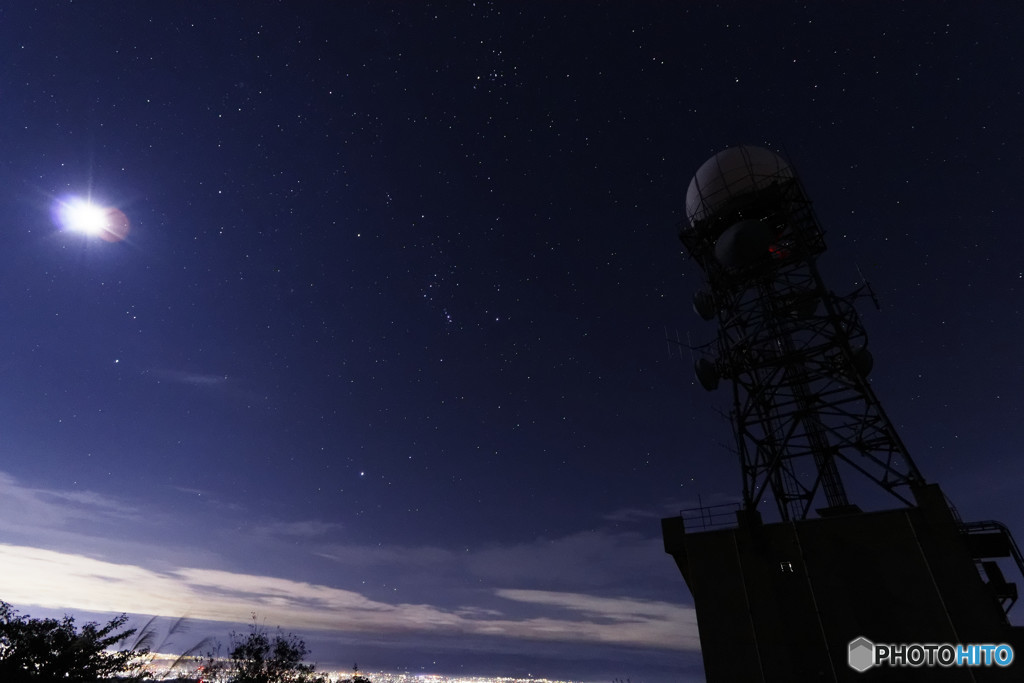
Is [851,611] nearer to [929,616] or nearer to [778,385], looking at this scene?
[929,616]

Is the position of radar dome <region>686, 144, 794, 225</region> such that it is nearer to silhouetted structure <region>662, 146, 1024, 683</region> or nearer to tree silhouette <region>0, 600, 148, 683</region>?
silhouetted structure <region>662, 146, 1024, 683</region>

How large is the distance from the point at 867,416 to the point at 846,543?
17.8 feet

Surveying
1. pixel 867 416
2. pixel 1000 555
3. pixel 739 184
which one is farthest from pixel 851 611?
pixel 739 184

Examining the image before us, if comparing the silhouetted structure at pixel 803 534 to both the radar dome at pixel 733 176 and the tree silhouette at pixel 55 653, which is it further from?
the tree silhouette at pixel 55 653

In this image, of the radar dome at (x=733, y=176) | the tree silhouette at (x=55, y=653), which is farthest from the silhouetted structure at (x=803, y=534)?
the tree silhouette at (x=55, y=653)

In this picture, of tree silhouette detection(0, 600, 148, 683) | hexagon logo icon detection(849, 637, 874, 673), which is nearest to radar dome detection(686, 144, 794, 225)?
hexagon logo icon detection(849, 637, 874, 673)

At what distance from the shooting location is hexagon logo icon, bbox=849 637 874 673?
46.1ft

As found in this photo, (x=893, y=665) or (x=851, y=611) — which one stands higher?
(x=851, y=611)

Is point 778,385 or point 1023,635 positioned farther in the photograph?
point 778,385

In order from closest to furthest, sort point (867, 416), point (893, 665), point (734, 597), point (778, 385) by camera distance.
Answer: point (893, 665)
point (734, 597)
point (867, 416)
point (778, 385)

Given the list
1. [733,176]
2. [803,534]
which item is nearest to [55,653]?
[803,534]

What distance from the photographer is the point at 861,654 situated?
14164mm

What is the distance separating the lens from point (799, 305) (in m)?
21.5

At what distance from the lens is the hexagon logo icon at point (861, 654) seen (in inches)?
553
